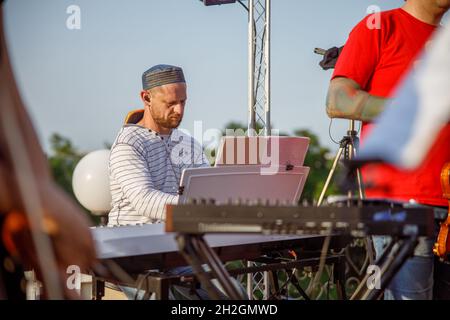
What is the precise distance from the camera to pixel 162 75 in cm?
357

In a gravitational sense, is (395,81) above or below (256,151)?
above

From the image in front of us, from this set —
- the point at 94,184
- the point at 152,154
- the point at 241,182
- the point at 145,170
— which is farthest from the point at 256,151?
the point at 94,184

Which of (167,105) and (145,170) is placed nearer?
(145,170)

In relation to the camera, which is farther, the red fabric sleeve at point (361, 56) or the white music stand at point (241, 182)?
the white music stand at point (241, 182)

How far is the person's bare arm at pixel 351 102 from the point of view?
1.82m

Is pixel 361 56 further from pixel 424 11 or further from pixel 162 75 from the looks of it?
pixel 162 75

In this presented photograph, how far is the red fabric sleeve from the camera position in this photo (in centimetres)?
197

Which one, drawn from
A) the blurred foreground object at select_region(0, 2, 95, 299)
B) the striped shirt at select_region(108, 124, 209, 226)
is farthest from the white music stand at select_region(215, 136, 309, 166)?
the blurred foreground object at select_region(0, 2, 95, 299)

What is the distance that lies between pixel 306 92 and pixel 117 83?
101 inches

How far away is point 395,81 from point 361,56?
14 cm

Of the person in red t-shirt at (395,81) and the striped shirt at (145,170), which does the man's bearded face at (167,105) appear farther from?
the person in red t-shirt at (395,81)

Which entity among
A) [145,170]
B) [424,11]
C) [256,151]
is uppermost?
[424,11]

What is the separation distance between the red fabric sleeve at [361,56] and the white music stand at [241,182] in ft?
1.64

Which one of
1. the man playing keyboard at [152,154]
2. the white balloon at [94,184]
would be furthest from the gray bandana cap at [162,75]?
the white balloon at [94,184]
